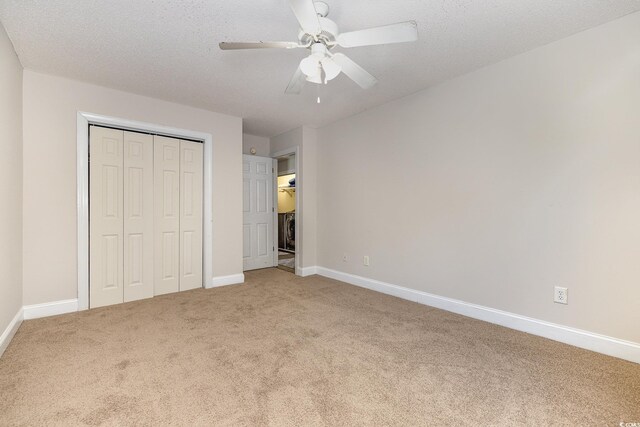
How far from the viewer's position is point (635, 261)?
199 centimetres

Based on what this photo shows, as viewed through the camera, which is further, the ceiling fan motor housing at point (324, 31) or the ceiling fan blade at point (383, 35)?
the ceiling fan motor housing at point (324, 31)

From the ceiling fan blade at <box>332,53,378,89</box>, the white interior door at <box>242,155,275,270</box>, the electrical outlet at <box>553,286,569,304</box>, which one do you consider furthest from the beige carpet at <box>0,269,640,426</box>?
the white interior door at <box>242,155,275,270</box>

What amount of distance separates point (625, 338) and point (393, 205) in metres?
2.21

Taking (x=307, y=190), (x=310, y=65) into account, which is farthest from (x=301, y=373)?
(x=307, y=190)

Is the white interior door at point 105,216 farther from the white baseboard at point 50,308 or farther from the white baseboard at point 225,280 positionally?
the white baseboard at point 225,280

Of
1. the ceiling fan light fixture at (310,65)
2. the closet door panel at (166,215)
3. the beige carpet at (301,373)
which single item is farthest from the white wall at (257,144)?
the ceiling fan light fixture at (310,65)

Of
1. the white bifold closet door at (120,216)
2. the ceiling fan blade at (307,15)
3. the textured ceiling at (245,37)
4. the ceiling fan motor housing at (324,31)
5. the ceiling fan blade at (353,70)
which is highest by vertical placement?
the textured ceiling at (245,37)

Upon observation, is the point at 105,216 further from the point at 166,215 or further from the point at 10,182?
the point at 10,182

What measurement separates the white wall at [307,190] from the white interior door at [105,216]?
2.37m

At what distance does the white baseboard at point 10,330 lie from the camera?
82.4 inches

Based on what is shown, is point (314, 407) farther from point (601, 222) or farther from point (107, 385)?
point (601, 222)

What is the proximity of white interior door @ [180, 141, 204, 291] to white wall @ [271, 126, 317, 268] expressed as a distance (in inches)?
58.8

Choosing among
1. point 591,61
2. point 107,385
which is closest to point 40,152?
point 107,385

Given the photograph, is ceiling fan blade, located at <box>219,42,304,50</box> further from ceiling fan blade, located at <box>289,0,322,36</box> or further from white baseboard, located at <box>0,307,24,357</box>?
white baseboard, located at <box>0,307,24,357</box>
